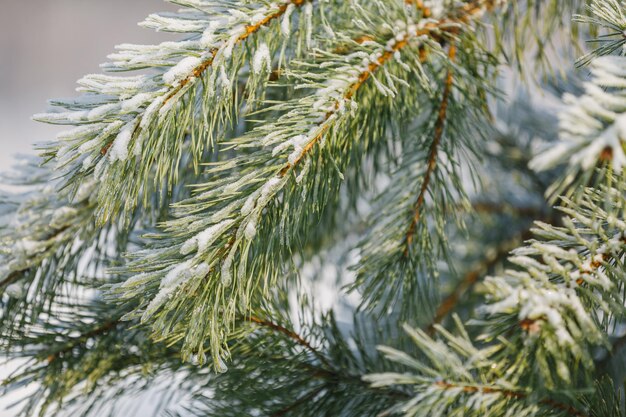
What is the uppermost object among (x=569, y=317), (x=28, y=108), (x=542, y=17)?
(x=542, y=17)

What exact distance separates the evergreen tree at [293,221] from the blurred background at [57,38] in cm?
258

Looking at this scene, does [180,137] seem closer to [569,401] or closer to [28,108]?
[569,401]

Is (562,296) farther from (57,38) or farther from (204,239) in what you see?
(57,38)

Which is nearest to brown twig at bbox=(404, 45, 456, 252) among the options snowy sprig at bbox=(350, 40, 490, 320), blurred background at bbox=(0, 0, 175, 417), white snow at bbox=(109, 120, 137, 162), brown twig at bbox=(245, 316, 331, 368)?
snowy sprig at bbox=(350, 40, 490, 320)

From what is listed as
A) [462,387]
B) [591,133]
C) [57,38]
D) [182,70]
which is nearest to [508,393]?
[462,387]

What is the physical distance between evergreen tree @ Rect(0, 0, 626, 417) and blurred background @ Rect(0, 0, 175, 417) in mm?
2584

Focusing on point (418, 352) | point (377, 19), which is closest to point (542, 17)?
point (377, 19)

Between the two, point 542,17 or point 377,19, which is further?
point 542,17

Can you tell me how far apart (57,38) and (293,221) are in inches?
130

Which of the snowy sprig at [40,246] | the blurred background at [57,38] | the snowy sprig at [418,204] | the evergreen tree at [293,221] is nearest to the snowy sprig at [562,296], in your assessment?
the evergreen tree at [293,221]

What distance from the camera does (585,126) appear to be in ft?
0.74

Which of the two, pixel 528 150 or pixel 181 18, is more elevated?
pixel 181 18

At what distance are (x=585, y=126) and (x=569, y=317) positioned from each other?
94 mm

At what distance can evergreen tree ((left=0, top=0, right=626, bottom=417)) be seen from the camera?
11.1 inches
